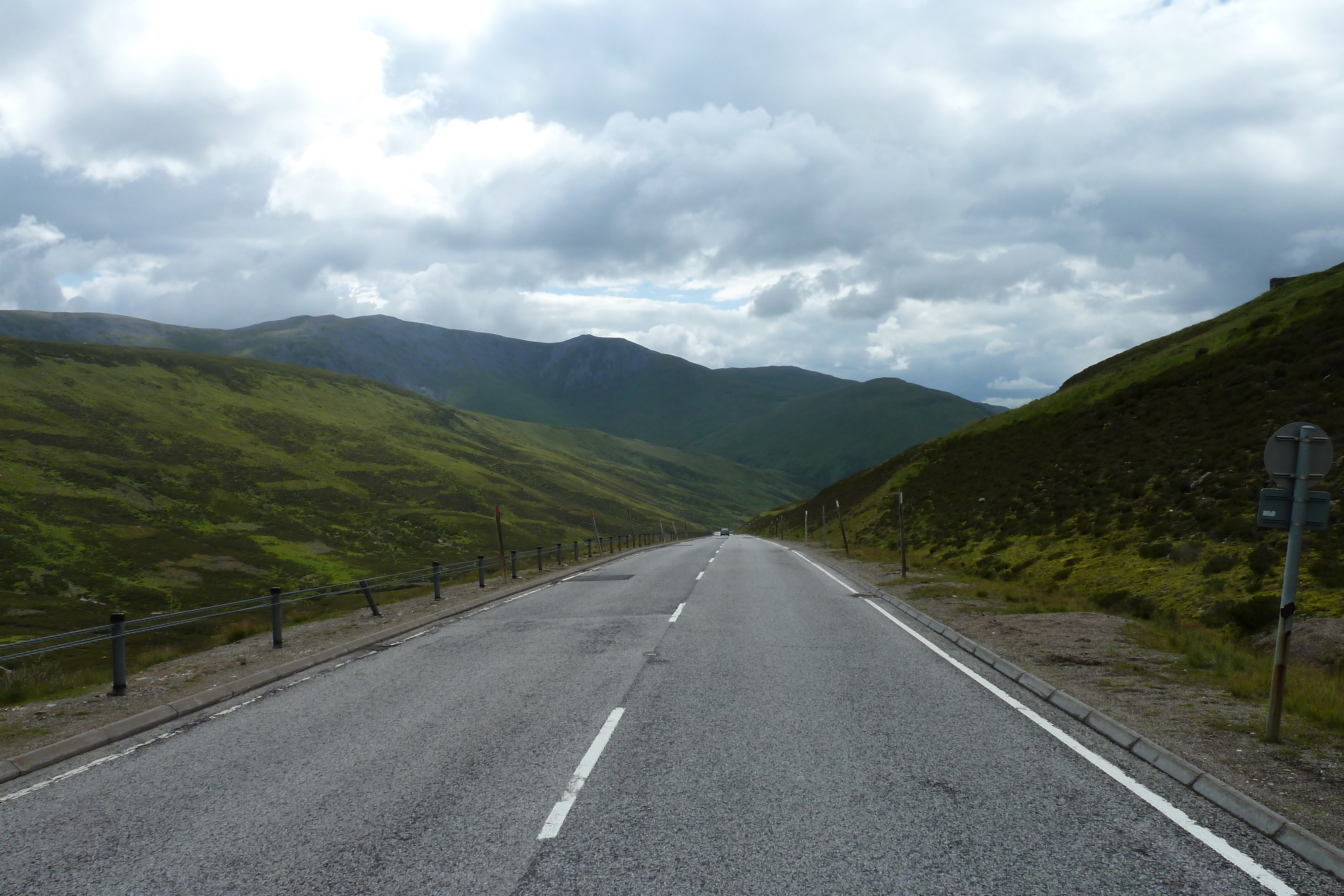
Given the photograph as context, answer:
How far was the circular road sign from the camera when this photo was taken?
6.51 metres

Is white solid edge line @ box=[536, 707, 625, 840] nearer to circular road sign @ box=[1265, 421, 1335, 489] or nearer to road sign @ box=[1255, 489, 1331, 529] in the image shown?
road sign @ box=[1255, 489, 1331, 529]

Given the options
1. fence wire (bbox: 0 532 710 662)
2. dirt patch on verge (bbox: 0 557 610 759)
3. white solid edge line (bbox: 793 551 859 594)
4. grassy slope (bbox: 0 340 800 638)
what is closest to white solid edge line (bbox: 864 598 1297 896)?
dirt patch on verge (bbox: 0 557 610 759)

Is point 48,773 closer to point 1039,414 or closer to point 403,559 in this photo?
point 1039,414

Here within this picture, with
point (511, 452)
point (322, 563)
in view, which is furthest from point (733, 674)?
point (511, 452)

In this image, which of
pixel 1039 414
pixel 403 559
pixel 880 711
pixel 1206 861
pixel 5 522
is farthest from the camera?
pixel 403 559

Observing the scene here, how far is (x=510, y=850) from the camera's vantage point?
4.66m

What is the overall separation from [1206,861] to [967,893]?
1598 mm

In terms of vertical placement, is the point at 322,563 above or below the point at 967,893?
below

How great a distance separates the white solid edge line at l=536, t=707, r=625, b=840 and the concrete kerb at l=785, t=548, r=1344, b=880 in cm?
451

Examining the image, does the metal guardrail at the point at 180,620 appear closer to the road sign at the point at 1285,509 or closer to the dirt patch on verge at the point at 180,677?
the dirt patch on verge at the point at 180,677

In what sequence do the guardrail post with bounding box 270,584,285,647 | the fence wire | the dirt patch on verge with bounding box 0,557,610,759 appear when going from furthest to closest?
the guardrail post with bounding box 270,584,285,647 → the fence wire → the dirt patch on verge with bounding box 0,557,610,759

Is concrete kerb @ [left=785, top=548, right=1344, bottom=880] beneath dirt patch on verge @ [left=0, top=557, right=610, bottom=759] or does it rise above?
above

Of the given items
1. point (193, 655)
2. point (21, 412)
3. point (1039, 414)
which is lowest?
point (193, 655)

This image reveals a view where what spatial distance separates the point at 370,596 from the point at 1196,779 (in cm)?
1501
